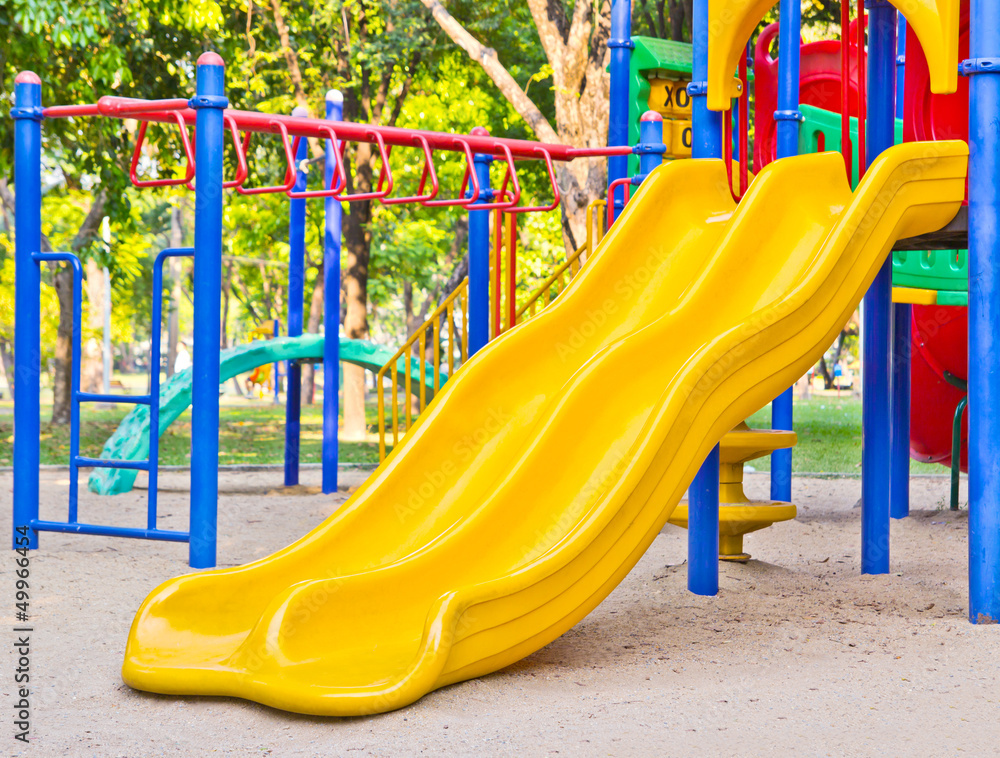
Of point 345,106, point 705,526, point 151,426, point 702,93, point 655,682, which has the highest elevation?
point 345,106

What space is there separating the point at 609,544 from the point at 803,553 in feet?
9.55

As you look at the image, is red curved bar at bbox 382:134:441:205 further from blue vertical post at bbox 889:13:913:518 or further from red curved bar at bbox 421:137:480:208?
blue vertical post at bbox 889:13:913:518

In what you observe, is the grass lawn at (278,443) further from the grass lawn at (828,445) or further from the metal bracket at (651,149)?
the metal bracket at (651,149)

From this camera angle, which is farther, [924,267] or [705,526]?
[924,267]

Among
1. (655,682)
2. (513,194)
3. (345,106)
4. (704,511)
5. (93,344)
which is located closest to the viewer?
(655,682)

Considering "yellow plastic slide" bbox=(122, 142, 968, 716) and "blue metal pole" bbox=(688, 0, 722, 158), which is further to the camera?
"blue metal pole" bbox=(688, 0, 722, 158)

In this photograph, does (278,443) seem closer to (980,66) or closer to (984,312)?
(984,312)

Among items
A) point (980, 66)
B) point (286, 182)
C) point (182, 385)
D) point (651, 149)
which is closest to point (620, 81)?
point (651, 149)

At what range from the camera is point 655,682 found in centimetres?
336

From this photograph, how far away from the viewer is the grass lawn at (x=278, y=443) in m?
12.5

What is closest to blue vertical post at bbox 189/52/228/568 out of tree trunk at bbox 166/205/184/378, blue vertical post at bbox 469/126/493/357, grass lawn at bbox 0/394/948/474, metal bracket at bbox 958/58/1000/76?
blue vertical post at bbox 469/126/493/357

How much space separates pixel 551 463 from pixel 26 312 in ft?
11.4

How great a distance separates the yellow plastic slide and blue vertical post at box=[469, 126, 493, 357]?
8.06 feet

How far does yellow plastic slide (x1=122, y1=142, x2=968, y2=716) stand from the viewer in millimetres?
3230
